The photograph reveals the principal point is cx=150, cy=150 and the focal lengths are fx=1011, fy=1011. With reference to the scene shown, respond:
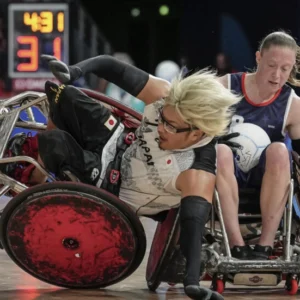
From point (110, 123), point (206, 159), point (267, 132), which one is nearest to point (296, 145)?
point (267, 132)

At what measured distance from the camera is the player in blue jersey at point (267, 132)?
4281 millimetres

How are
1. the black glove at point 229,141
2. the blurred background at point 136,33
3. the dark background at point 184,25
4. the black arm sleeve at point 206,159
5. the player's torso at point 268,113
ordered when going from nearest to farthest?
1. the black arm sleeve at point 206,159
2. the black glove at point 229,141
3. the player's torso at point 268,113
4. the blurred background at point 136,33
5. the dark background at point 184,25

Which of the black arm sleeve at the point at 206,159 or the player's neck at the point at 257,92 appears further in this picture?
the player's neck at the point at 257,92

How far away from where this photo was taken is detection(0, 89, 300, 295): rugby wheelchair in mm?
4094

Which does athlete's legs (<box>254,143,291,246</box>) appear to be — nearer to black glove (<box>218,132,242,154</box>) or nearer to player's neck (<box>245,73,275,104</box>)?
black glove (<box>218,132,242,154</box>)

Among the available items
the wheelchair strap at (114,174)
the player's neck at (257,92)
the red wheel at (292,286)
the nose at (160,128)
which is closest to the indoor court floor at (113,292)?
the red wheel at (292,286)

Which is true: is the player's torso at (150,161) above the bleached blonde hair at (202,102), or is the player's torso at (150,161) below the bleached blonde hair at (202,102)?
below

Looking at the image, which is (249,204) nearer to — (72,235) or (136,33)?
(72,235)

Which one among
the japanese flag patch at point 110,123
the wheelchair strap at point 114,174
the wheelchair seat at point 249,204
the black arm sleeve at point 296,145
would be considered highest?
the japanese flag patch at point 110,123

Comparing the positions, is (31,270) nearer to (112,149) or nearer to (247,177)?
(112,149)

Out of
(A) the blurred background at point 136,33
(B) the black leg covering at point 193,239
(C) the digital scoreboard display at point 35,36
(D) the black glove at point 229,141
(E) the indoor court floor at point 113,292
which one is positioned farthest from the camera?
(A) the blurred background at point 136,33

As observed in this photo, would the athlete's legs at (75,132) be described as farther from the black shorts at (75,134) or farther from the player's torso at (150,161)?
the player's torso at (150,161)

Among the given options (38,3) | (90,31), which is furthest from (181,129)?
(90,31)

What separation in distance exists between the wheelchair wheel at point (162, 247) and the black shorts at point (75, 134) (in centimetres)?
37
